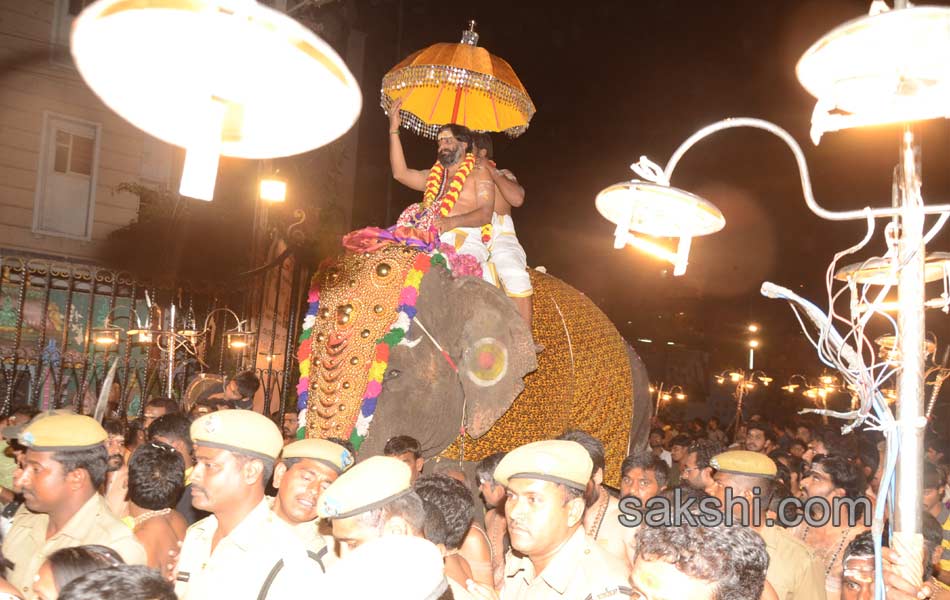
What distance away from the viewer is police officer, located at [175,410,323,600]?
118 inches

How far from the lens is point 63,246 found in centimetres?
1409

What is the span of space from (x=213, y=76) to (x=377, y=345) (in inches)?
158

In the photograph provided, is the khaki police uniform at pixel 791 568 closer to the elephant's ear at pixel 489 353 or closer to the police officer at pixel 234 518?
the elephant's ear at pixel 489 353

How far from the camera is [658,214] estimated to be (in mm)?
3166

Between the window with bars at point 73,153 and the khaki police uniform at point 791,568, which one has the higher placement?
the window with bars at point 73,153

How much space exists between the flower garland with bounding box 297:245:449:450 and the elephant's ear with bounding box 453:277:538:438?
0.39 metres

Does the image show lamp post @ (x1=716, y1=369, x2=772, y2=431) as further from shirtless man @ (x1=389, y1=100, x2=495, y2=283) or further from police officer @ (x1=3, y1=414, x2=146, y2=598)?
police officer @ (x1=3, y1=414, x2=146, y2=598)

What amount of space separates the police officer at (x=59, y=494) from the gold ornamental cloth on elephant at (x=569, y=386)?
9.23 ft

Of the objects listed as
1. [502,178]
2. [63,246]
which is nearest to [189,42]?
[502,178]

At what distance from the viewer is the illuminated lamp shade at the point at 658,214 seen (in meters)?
2.94

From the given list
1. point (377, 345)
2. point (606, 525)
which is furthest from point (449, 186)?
point (606, 525)

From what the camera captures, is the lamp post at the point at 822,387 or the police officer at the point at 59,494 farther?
the lamp post at the point at 822,387

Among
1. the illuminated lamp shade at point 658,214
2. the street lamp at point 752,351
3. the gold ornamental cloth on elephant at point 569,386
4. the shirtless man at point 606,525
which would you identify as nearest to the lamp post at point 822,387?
the street lamp at point 752,351

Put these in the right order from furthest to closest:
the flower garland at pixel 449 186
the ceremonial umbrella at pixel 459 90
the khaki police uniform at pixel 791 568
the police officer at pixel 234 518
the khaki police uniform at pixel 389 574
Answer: the ceremonial umbrella at pixel 459 90
the flower garland at pixel 449 186
the khaki police uniform at pixel 791 568
the police officer at pixel 234 518
the khaki police uniform at pixel 389 574
